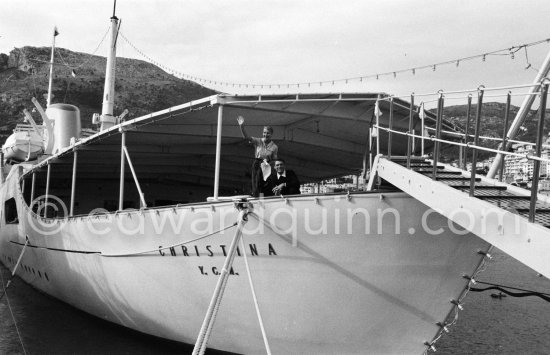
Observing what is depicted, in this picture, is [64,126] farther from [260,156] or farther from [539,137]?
[539,137]

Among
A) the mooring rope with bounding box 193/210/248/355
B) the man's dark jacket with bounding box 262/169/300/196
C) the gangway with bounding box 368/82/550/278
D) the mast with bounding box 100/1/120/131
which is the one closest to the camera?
the gangway with bounding box 368/82/550/278

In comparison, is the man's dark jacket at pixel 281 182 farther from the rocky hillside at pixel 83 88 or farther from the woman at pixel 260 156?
the rocky hillside at pixel 83 88

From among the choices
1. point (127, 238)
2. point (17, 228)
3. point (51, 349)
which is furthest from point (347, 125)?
point (17, 228)

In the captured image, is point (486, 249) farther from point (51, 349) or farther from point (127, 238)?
point (51, 349)

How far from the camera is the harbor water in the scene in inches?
474

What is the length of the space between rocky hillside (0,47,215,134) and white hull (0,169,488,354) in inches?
5298

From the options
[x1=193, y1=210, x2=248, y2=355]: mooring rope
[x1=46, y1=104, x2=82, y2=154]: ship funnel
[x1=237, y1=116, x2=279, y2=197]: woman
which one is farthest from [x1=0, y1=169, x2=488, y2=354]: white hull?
[x1=46, y1=104, x2=82, y2=154]: ship funnel

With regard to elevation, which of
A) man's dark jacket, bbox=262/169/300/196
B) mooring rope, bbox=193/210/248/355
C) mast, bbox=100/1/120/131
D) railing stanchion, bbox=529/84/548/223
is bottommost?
mooring rope, bbox=193/210/248/355

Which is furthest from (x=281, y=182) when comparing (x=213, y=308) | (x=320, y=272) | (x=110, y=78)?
(x=110, y=78)

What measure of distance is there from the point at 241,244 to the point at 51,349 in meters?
6.13

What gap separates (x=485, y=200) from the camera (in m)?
6.16

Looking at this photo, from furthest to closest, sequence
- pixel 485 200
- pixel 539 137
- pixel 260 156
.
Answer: pixel 260 156 < pixel 485 200 < pixel 539 137

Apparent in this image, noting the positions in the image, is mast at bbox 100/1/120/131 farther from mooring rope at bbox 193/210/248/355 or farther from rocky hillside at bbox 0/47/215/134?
rocky hillside at bbox 0/47/215/134

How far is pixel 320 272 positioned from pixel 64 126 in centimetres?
1725
